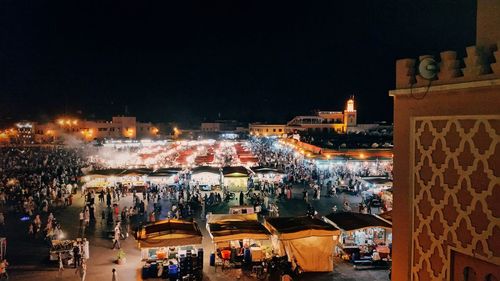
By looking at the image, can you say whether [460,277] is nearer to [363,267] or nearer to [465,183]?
[465,183]

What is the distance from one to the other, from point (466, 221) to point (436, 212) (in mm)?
562

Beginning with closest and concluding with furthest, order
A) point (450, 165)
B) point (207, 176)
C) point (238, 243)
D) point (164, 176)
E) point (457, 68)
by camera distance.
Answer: point (457, 68) → point (450, 165) → point (238, 243) → point (164, 176) → point (207, 176)

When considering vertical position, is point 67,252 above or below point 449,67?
below

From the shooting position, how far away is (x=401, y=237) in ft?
21.5

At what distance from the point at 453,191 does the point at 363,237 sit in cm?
1002

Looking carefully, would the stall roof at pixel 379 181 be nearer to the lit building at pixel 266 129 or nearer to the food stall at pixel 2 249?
the food stall at pixel 2 249

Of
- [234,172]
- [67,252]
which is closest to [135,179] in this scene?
[234,172]

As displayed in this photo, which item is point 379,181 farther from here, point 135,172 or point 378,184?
Answer: point 135,172

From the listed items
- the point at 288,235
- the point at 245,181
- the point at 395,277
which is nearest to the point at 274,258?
the point at 288,235

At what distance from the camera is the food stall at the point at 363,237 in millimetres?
14000

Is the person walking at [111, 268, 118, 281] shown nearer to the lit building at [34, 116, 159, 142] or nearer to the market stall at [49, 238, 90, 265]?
the market stall at [49, 238, 90, 265]

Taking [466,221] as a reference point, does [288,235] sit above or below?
below

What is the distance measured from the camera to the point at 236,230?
13.7m

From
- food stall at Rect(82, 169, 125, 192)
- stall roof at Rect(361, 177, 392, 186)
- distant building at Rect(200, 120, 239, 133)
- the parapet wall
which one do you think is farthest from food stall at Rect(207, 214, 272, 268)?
distant building at Rect(200, 120, 239, 133)
